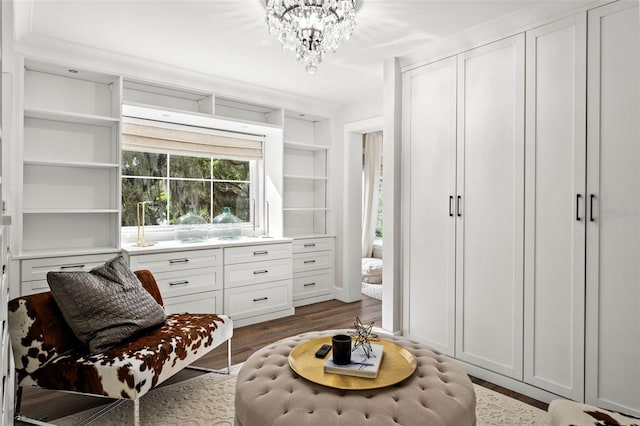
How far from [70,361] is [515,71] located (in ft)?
10.3

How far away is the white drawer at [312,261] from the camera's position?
473 cm

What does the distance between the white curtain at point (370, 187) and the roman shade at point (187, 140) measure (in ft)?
9.47

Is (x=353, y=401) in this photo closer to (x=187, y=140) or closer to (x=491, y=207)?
(x=491, y=207)

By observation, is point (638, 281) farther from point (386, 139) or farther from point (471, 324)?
point (386, 139)

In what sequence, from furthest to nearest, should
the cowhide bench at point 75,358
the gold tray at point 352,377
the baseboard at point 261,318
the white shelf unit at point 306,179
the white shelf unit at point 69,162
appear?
the white shelf unit at point 306,179
the baseboard at point 261,318
the white shelf unit at point 69,162
the cowhide bench at point 75,358
the gold tray at point 352,377

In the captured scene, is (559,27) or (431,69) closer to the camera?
(559,27)

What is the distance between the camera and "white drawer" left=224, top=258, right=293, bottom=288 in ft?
12.9

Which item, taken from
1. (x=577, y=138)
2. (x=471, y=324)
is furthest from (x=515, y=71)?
(x=471, y=324)

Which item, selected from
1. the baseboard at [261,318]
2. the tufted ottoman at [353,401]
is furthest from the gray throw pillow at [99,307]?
the baseboard at [261,318]

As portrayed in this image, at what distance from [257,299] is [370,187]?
3.69 m

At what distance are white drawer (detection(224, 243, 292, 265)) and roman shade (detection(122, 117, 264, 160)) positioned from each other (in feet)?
3.52

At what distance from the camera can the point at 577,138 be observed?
7.72ft

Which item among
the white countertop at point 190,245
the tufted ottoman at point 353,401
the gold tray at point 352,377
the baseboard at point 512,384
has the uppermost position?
the white countertop at point 190,245

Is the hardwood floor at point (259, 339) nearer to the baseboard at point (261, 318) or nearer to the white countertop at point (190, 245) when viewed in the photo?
the baseboard at point (261, 318)
